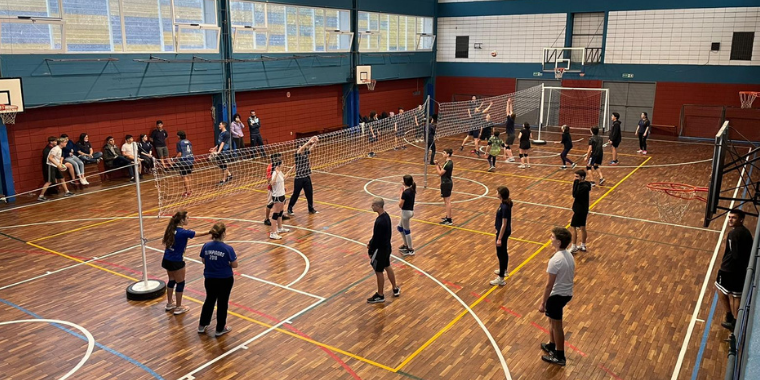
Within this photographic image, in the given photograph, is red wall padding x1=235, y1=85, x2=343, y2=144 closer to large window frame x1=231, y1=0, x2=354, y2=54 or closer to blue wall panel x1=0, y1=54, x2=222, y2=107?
large window frame x1=231, y1=0, x2=354, y2=54

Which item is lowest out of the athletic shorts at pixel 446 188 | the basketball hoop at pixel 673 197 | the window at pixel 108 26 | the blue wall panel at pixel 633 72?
the basketball hoop at pixel 673 197

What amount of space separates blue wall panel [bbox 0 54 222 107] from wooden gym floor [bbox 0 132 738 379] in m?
3.34

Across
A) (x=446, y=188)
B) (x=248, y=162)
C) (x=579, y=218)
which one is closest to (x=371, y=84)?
(x=248, y=162)

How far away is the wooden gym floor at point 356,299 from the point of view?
795 cm

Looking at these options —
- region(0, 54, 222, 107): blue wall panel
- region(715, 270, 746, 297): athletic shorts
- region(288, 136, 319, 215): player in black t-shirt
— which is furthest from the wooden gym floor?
region(0, 54, 222, 107): blue wall panel

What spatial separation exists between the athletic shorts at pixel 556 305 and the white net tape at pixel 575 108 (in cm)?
2467

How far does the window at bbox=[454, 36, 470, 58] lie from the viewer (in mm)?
34531

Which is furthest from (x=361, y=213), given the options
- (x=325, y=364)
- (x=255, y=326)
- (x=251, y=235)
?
(x=325, y=364)

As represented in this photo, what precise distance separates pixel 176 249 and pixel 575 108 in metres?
27.4

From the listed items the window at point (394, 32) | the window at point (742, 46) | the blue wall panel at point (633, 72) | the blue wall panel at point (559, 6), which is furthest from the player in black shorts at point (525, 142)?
the window at point (742, 46)

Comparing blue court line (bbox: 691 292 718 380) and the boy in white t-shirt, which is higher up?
the boy in white t-shirt

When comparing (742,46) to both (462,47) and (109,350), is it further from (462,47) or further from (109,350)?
(109,350)

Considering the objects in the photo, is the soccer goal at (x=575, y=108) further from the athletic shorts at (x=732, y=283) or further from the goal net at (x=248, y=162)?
the athletic shorts at (x=732, y=283)

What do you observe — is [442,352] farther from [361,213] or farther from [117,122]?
[117,122]
